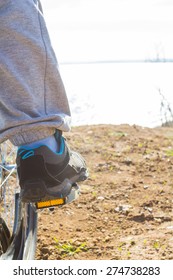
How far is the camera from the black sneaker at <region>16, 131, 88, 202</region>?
67.2 inches

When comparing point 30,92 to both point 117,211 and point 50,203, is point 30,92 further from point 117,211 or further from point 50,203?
point 117,211

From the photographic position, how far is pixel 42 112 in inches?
64.4

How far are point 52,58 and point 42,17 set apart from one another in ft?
0.40

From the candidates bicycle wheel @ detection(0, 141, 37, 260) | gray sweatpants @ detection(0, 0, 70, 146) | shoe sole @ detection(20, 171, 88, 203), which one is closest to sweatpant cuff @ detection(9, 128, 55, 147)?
gray sweatpants @ detection(0, 0, 70, 146)

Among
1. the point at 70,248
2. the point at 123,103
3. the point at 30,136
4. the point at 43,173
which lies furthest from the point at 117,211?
the point at 123,103

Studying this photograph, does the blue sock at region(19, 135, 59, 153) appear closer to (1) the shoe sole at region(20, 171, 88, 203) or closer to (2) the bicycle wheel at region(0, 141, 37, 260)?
(1) the shoe sole at region(20, 171, 88, 203)

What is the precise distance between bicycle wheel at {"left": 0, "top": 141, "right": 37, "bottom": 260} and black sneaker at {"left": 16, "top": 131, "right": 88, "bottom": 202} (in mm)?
623

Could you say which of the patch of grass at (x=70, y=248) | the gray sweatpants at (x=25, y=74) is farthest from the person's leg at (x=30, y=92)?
the patch of grass at (x=70, y=248)

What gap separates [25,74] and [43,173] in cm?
32

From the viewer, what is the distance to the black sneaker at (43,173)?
171cm

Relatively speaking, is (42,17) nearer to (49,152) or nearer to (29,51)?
(29,51)

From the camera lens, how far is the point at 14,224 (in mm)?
2654

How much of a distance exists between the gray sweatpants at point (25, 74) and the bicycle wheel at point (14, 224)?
0.79 metres
